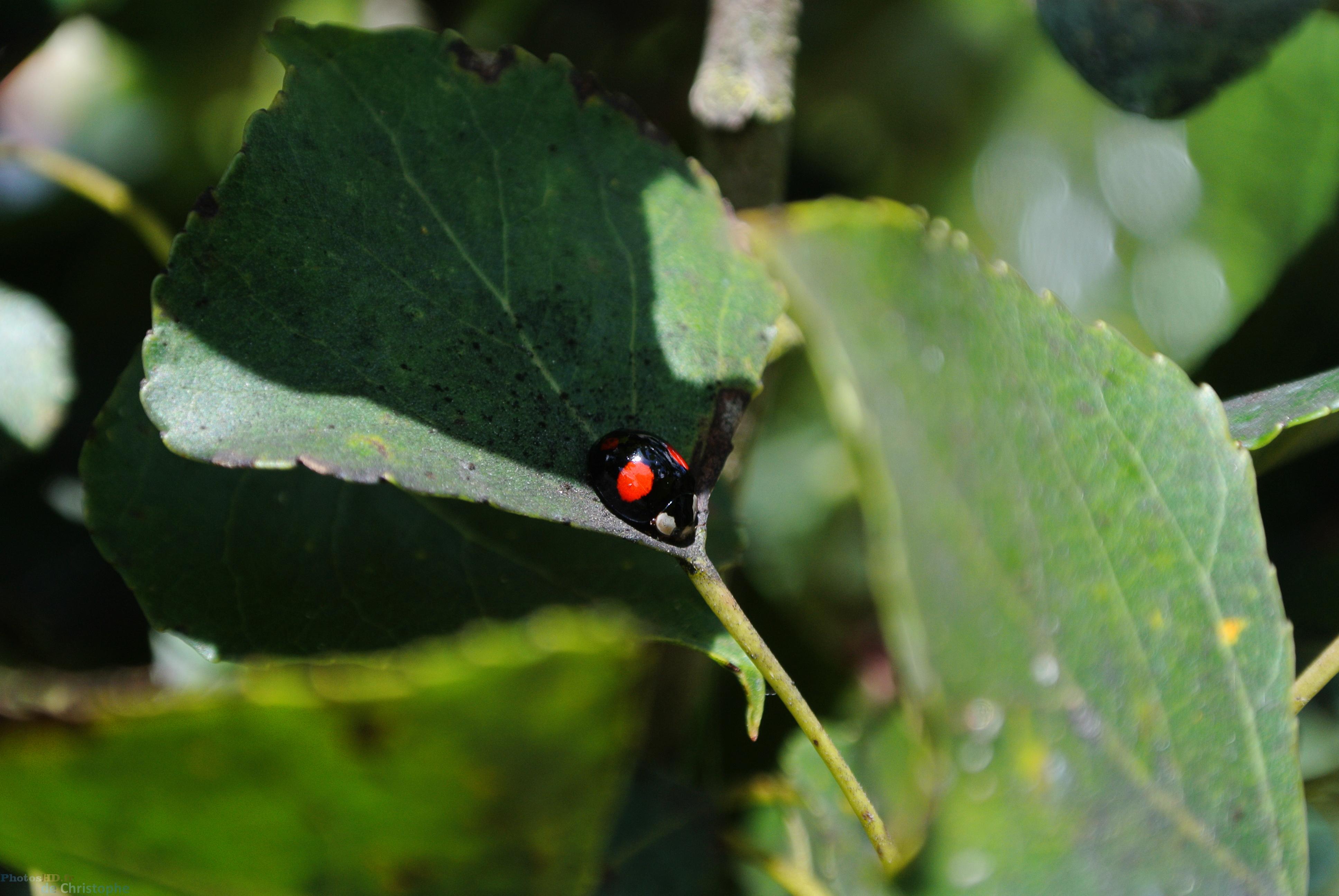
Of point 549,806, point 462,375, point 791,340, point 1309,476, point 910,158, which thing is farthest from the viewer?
point 910,158

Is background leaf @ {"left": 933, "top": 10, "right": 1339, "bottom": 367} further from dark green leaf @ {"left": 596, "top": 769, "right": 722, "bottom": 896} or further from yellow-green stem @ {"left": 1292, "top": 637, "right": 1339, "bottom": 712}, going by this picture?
dark green leaf @ {"left": 596, "top": 769, "right": 722, "bottom": 896}

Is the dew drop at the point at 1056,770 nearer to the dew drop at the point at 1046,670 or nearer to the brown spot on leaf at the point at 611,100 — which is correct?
the dew drop at the point at 1046,670

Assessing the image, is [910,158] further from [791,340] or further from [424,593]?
[424,593]

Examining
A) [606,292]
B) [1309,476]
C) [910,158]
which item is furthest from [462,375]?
[910,158]

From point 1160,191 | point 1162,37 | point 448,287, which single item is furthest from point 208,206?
point 1160,191

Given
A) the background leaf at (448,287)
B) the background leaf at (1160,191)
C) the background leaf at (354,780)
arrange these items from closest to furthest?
1. the background leaf at (354,780)
2. the background leaf at (448,287)
3. the background leaf at (1160,191)

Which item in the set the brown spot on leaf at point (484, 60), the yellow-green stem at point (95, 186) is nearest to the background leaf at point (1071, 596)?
the brown spot on leaf at point (484, 60)
